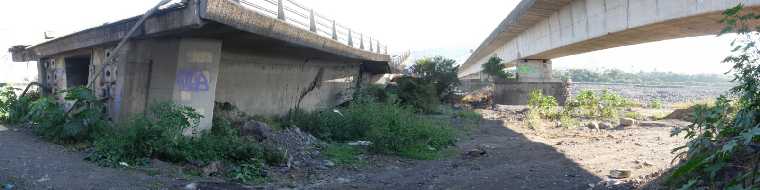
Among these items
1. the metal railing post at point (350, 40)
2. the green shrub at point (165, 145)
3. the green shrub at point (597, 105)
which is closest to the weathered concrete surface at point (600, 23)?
the green shrub at point (597, 105)

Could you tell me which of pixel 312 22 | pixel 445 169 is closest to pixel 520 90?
pixel 312 22

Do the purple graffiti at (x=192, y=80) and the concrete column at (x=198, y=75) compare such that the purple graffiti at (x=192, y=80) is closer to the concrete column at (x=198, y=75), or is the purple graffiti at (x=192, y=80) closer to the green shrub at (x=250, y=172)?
the concrete column at (x=198, y=75)

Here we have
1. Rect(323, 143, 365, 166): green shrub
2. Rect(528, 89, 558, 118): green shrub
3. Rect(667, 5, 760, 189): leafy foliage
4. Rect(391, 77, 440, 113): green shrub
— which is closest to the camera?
Rect(667, 5, 760, 189): leafy foliage

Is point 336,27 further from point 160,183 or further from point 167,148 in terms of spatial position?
point 160,183

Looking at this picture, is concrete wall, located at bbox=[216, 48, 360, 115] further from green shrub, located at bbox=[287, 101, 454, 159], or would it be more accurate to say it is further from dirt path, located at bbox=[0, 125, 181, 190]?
dirt path, located at bbox=[0, 125, 181, 190]

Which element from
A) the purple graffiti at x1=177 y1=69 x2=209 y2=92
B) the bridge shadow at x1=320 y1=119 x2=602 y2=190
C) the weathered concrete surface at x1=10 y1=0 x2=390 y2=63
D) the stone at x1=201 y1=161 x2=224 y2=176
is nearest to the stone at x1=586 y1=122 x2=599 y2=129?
the bridge shadow at x1=320 y1=119 x2=602 y2=190

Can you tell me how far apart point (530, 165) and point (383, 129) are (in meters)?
2.75

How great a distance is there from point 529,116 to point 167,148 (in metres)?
13.2

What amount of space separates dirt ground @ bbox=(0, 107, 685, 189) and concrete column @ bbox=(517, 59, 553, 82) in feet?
48.4

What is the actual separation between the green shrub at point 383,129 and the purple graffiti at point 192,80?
3.03 metres

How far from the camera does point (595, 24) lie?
16891 mm

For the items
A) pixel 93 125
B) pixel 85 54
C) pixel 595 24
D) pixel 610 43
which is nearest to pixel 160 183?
pixel 93 125

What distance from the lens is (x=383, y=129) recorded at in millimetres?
11125

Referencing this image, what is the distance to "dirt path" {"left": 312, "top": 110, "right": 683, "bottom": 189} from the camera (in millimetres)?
8062
